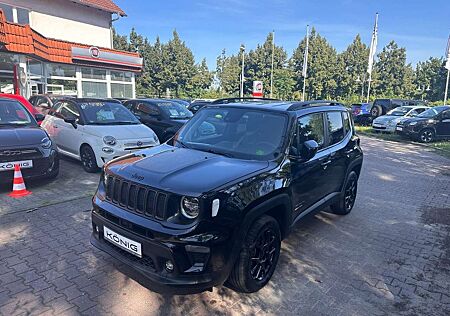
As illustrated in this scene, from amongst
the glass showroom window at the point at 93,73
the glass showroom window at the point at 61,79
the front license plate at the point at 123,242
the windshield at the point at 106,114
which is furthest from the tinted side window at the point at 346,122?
the glass showroom window at the point at 93,73

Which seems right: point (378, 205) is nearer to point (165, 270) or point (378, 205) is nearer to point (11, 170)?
point (165, 270)

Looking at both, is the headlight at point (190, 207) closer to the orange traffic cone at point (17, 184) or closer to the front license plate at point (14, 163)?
the orange traffic cone at point (17, 184)

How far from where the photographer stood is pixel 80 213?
5.21 m

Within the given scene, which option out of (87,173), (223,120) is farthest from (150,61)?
(223,120)

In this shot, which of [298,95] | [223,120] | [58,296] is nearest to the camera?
[58,296]

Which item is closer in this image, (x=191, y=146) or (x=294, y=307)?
(x=294, y=307)

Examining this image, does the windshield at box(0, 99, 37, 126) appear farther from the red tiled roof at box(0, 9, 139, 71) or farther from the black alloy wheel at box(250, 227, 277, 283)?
the red tiled roof at box(0, 9, 139, 71)

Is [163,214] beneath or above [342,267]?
above

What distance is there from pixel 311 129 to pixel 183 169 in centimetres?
196

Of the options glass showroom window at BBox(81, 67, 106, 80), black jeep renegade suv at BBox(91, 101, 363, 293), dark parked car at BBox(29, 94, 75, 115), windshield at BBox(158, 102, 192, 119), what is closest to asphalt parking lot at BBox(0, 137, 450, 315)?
black jeep renegade suv at BBox(91, 101, 363, 293)

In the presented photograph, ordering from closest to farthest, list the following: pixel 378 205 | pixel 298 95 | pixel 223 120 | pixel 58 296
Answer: pixel 58 296 < pixel 223 120 < pixel 378 205 < pixel 298 95

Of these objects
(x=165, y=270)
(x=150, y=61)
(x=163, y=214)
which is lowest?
(x=165, y=270)

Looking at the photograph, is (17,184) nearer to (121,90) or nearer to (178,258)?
(178,258)

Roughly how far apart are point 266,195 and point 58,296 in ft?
7.16
